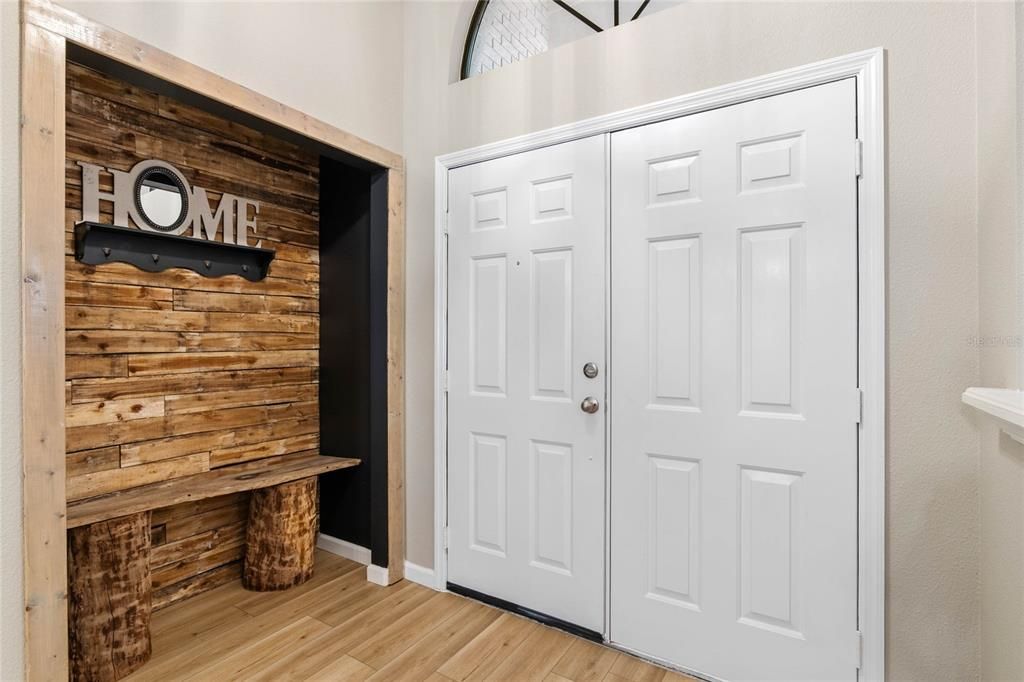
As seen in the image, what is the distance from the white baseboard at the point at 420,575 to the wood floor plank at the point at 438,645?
264mm

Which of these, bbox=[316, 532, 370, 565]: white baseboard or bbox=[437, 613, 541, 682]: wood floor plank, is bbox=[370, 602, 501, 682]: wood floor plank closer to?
bbox=[437, 613, 541, 682]: wood floor plank

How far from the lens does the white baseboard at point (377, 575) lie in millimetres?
2645

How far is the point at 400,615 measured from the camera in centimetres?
236

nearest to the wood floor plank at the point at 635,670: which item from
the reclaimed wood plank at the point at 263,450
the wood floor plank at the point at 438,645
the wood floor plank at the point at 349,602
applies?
the wood floor plank at the point at 438,645

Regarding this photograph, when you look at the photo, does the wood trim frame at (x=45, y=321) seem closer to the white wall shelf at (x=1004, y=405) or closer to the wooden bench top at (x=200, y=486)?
the wooden bench top at (x=200, y=486)

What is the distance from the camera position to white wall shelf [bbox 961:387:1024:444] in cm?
109

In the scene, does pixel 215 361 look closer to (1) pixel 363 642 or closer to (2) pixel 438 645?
(1) pixel 363 642

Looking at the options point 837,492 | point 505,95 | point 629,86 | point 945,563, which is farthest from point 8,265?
point 945,563

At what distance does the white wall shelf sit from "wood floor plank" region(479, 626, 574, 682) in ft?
5.30

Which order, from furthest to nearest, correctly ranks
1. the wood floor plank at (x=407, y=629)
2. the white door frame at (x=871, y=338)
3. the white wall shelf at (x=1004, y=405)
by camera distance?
the wood floor plank at (x=407, y=629) < the white door frame at (x=871, y=338) < the white wall shelf at (x=1004, y=405)

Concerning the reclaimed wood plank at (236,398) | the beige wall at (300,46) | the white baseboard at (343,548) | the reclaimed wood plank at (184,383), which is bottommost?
the white baseboard at (343,548)

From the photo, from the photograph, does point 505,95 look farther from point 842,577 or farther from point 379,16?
point 842,577

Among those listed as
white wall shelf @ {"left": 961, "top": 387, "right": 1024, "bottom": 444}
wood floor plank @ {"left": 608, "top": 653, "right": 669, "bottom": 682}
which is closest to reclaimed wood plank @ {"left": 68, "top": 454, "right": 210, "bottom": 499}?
wood floor plank @ {"left": 608, "top": 653, "right": 669, "bottom": 682}

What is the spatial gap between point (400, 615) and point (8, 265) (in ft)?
6.32
